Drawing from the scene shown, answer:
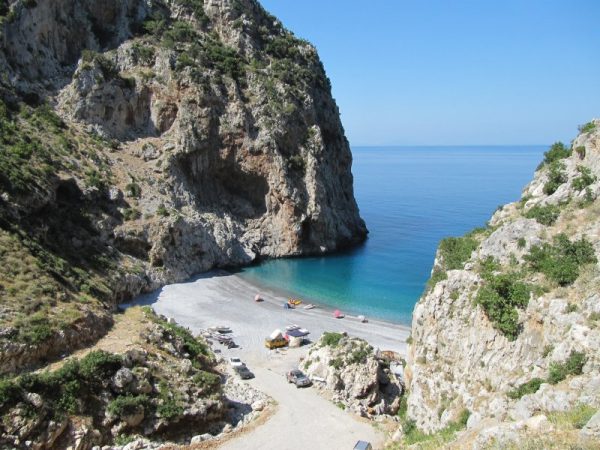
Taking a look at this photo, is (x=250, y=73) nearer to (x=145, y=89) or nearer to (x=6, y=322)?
(x=145, y=89)

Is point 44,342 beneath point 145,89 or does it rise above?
beneath

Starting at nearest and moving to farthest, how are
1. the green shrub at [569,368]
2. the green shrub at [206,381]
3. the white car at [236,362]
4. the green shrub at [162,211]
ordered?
1. the green shrub at [569,368]
2. the green shrub at [206,381]
3. the white car at [236,362]
4. the green shrub at [162,211]

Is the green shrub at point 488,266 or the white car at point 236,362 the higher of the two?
the green shrub at point 488,266

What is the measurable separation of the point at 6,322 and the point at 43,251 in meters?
9.65

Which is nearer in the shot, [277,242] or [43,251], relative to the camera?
[43,251]

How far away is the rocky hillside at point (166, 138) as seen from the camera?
44625mm

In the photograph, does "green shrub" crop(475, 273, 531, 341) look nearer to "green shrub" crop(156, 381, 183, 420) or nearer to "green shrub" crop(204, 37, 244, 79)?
"green shrub" crop(156, 381, 183, 420)

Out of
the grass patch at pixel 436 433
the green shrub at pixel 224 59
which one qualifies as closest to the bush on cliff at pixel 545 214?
the grass patch at pixel 436 433

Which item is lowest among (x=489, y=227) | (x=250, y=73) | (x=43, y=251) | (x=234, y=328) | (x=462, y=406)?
(x=234, y=328)

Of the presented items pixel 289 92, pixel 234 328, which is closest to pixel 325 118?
pixel 289 92

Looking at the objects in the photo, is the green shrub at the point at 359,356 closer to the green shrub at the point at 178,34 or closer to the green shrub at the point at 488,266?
the green shrub at the point at 488,266

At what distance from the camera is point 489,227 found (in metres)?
24.8

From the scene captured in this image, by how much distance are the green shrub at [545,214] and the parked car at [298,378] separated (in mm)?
14533

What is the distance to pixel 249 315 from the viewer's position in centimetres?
4181
